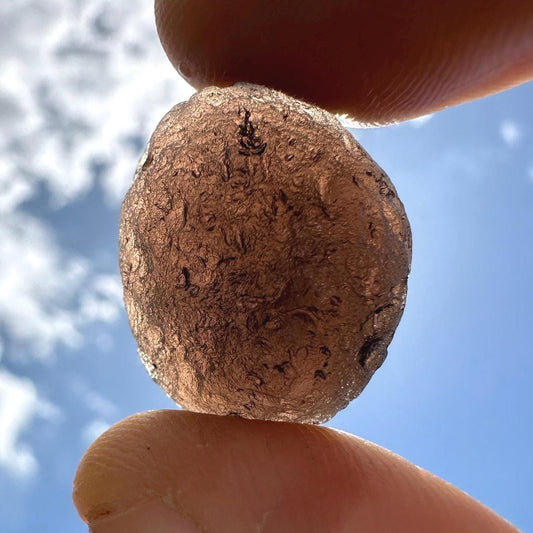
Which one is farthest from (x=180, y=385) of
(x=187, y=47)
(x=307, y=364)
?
(x=187, y=47)

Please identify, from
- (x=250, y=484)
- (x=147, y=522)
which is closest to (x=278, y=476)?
(x=250, y=484)

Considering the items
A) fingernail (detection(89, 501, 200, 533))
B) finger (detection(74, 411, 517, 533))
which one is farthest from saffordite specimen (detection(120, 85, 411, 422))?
fingernail (detection(89, 501, 200, 533))

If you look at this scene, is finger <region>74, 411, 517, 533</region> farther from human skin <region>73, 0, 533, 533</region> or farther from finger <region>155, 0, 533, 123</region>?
finger <region>155, 0, 533, 123</region>

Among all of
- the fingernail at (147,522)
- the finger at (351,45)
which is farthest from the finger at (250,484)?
the finger at (351,45)

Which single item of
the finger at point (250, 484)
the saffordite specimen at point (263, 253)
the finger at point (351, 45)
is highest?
the finger at point (351, 45)

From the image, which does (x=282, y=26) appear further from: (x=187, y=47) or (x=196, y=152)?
(x=196, y=152)

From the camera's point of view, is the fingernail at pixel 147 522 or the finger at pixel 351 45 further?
the finger at pixel 351 45

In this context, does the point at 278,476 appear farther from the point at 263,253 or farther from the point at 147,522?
the point at 263,253

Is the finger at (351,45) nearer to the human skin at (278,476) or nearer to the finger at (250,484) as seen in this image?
the human skin at (278,476)
